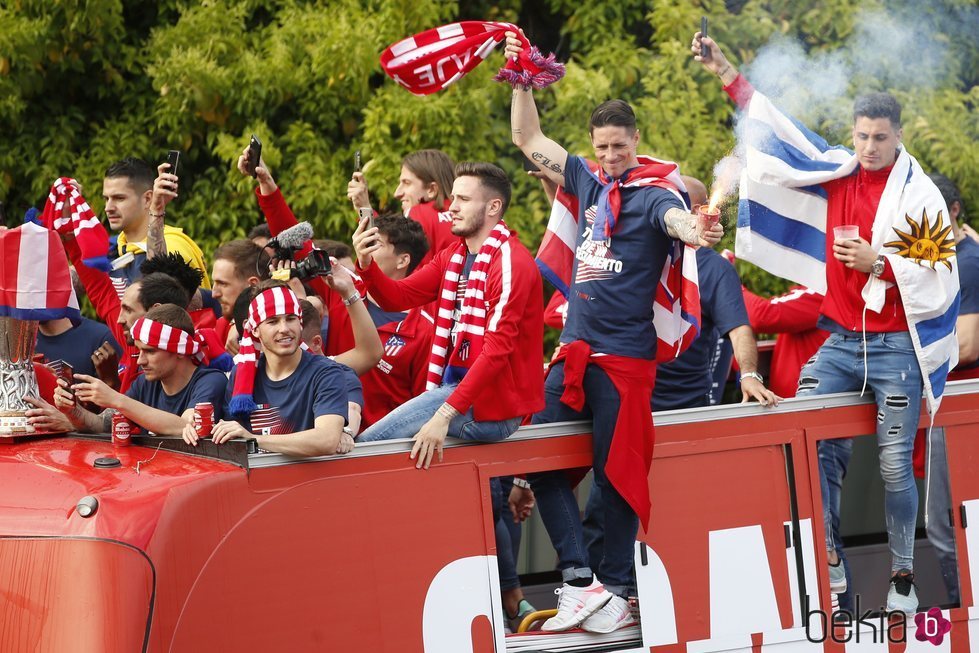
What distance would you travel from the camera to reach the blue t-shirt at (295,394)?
5203 mm

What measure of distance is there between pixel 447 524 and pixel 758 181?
2.27m

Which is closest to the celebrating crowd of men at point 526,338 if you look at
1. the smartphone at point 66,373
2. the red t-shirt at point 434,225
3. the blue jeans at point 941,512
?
the smartphone at point 66,373

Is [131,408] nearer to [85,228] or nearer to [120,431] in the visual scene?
[120,431]

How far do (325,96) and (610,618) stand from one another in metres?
6.13

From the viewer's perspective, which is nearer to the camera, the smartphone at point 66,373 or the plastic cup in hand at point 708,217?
the plastic cup in hand at point 708,217

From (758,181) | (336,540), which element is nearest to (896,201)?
(758,181)

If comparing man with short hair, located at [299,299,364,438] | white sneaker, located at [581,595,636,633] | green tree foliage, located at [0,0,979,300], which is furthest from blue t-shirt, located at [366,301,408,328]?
green tree foliage, located at [0,0,979,300]

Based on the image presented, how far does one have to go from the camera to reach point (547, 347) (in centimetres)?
1062

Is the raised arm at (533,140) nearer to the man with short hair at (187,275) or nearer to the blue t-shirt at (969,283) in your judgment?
the man with short hair at (187,275)

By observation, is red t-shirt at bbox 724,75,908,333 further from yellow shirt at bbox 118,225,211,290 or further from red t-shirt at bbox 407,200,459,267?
yellow shirt at bbox 118,225,211,290

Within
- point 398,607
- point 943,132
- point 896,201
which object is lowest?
point 398,607

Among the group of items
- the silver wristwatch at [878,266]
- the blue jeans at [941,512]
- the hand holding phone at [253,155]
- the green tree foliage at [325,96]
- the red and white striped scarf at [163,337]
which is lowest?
the blue jeans at [941,512]

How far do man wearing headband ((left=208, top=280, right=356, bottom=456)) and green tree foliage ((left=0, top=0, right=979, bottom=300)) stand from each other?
4.63 meters

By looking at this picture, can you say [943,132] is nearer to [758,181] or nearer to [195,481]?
[758,181]
